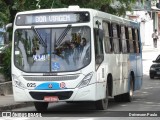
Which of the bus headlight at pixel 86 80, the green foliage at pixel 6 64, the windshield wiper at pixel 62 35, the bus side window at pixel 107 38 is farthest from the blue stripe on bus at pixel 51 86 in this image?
the green foliage at pixel 6 64

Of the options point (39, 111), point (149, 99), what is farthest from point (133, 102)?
point (39, 111)

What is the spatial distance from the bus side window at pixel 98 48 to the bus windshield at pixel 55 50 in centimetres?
31

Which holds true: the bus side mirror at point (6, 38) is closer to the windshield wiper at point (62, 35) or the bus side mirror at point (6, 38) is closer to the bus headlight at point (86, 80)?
the windshield wiper at point (62, 35)

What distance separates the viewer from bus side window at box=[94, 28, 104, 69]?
15606 mm

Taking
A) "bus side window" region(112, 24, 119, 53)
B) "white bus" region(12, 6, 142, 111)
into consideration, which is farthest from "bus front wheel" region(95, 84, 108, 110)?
"bus side window" region(112, 24, 119, 53)

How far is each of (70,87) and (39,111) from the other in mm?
2206

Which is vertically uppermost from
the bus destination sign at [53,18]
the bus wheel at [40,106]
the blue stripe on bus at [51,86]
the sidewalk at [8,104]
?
the bus destination sign at [53,18]

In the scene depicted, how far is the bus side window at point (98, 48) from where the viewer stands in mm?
15606

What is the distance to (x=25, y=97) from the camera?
1533 cm

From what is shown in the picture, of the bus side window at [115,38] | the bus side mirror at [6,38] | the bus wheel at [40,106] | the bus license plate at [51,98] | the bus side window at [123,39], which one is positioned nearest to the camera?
the bus license plate at [51,98]

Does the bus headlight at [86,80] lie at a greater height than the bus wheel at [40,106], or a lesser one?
greater

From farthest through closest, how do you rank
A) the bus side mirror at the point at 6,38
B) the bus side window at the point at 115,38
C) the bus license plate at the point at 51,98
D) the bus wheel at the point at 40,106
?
the bus side mirror at the point at 6,38 < the bus side window at the point at 115,38 < the bus wheel at the point at 40,106 < the bus license plate at the point at 51,98

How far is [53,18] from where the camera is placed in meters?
15.6

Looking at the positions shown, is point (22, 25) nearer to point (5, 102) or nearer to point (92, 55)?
point (92, 55)
